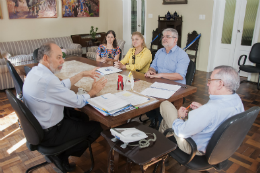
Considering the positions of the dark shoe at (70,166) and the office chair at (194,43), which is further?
the office chair at (194,43)

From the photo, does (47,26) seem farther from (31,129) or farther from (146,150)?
(146,150)

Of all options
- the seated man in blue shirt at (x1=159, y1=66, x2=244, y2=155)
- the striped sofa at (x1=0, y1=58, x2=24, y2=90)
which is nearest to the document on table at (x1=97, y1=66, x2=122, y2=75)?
the seated man in blue shirt at (x1=159, y1=66, x2=244, y2=155)

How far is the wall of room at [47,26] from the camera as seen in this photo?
587cm

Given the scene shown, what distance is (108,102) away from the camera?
179 centimetres

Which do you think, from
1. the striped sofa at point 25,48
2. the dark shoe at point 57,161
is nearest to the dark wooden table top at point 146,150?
the dark shoe at point 57,161

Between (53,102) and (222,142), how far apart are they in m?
1.30

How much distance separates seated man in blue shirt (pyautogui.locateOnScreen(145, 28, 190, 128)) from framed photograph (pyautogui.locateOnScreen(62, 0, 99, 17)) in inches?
199

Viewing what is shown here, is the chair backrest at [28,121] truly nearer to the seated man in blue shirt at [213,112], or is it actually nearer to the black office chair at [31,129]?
the black office chair at [31,129]

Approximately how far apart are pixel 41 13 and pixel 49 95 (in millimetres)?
5560

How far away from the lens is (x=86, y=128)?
6.36 feet

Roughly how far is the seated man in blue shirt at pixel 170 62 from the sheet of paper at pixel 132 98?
2.16 ft

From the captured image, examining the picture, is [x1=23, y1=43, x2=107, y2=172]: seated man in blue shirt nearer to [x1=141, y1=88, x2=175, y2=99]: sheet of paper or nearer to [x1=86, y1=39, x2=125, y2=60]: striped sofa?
[x1=141, y1=88, x2=175, y2=99]: sheet of paper

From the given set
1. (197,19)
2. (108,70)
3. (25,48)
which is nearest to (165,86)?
(108,70)

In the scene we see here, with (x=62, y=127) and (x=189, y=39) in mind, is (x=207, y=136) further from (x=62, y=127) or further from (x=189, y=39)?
(x=189, y=39)
